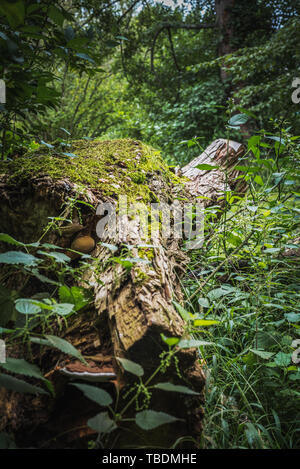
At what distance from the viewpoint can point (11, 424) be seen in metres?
0.74

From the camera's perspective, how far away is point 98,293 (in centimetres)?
94

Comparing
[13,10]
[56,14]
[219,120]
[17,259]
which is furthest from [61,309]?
[219,120]

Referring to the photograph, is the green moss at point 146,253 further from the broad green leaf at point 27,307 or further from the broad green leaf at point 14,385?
the broad green leaf at point 14,385

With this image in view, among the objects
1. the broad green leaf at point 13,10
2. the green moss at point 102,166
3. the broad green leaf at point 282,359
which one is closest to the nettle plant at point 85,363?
the broad green leaf at point 282,359

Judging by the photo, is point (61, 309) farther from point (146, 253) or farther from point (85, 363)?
point (146, 253)

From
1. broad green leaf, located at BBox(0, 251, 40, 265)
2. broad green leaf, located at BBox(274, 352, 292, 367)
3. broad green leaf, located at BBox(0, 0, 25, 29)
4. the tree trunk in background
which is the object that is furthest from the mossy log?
the tree trunk in background

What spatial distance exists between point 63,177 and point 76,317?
0.64 metres

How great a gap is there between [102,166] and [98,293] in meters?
0.82

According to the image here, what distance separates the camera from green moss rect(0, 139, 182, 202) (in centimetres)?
125

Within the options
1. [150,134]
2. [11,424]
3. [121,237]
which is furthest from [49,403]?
[150,134]

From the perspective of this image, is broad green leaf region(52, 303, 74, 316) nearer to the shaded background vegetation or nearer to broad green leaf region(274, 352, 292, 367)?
the shaded background vegetation

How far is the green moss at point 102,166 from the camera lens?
4.11 feet

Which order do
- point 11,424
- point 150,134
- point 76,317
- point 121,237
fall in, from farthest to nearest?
1. point 150,134
2. point 121,237
3. point 76,317
4. point 11,424
